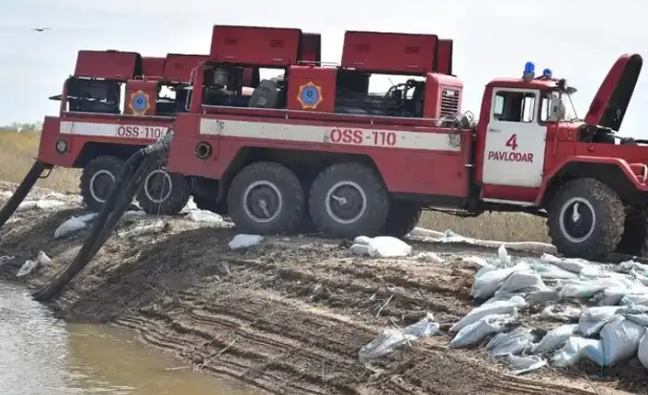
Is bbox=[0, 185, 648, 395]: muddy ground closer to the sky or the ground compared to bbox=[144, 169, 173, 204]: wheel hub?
closer to the ground

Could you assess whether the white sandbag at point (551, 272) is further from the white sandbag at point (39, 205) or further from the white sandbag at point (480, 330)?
the white sandbag at point (39, 205)

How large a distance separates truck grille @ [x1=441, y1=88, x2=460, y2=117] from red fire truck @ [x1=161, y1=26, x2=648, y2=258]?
1.1 inches

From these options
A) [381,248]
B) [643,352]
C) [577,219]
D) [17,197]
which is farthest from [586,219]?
[17,197]

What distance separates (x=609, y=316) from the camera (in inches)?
368

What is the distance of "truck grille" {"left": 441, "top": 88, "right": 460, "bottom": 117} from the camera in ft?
50.5

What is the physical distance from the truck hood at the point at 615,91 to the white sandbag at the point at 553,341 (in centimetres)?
591

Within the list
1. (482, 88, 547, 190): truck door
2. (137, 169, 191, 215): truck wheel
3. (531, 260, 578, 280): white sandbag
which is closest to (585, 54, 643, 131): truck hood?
(482, 88, 547, 190): truck door

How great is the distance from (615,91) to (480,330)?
19.9 ft

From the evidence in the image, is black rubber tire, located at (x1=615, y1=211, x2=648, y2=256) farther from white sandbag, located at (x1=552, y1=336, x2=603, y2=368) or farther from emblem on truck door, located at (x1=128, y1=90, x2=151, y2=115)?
emblem on truck door, located at (x1=128, y1=90, x2=151, y2=115)

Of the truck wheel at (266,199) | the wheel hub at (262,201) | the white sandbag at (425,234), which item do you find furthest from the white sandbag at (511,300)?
the white sandbag at (425,234)

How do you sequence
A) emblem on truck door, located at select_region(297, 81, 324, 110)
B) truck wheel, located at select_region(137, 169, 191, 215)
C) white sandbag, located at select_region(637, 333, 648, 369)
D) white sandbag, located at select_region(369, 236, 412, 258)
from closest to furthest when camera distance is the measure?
white sandbag, located at select_region(637, 333, 648, 369) → white sandbag, located at select_region(369, 236, 412, 258) → emblem on truck door, located at select_region(297, 81, 324, 110) → truck wheel, located at select_region(137, 169, 191, 215)

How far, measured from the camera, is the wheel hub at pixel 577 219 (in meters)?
13.9

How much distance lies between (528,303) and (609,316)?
110 centimetres

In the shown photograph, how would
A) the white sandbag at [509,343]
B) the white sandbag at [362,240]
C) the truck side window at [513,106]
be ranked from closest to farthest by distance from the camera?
the white sandbag at [509,343], the white sandbag at [362,240], the truck side window at [513,106]
